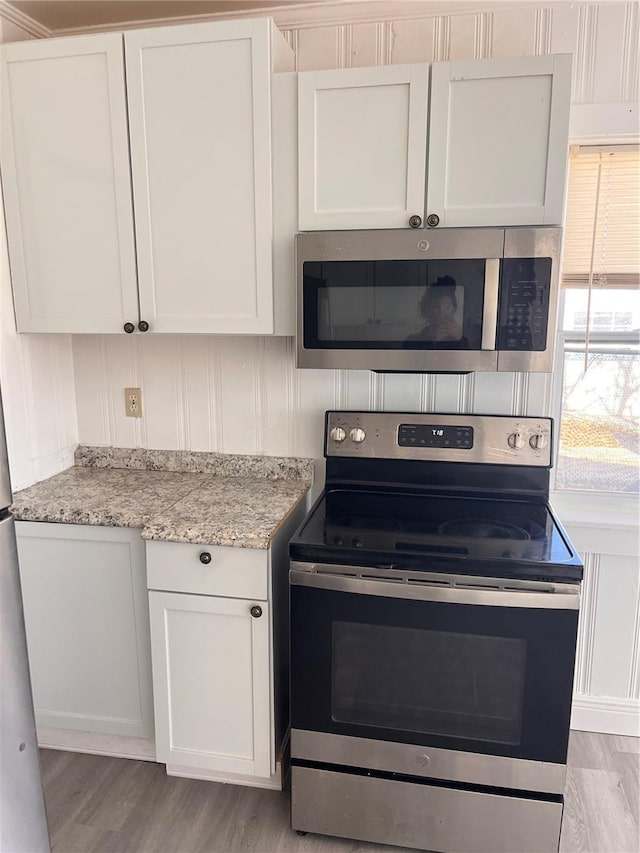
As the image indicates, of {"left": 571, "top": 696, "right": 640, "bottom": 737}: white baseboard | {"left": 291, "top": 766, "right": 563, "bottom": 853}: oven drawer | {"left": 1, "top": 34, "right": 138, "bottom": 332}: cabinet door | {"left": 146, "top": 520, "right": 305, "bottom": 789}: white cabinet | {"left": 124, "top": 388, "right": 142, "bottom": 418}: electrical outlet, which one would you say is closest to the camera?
{"left": 291, "top": 766, "right": 563, "bottom": 853}: oven drawer

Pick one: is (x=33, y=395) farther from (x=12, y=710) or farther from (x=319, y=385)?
(x=12, y=710)

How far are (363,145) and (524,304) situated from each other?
0.63m

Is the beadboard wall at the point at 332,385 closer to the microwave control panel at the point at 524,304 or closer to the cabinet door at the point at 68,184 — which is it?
the cabinet door at the point at 68,184

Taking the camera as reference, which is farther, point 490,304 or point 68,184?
point 68,184

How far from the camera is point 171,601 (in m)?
1.79

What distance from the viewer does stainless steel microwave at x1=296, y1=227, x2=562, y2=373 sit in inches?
64.7

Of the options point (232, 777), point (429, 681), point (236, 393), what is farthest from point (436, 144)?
point (232, 777)

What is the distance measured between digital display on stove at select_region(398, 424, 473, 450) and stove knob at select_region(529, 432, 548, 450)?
0.62 feet

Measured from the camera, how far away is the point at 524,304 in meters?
1.65

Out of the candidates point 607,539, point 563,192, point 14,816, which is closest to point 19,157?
point 563,192

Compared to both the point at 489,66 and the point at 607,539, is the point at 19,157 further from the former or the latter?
the point at 607,539

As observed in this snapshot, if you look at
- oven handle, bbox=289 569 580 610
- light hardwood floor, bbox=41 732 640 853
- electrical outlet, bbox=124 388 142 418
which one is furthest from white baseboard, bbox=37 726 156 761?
electrical outlet, bbox=124 388 142 418

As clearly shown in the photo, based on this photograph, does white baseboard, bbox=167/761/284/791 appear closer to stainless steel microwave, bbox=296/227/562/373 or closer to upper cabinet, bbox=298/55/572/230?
stainless steel microwave, bbox=296/227/562/373

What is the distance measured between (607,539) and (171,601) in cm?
144
